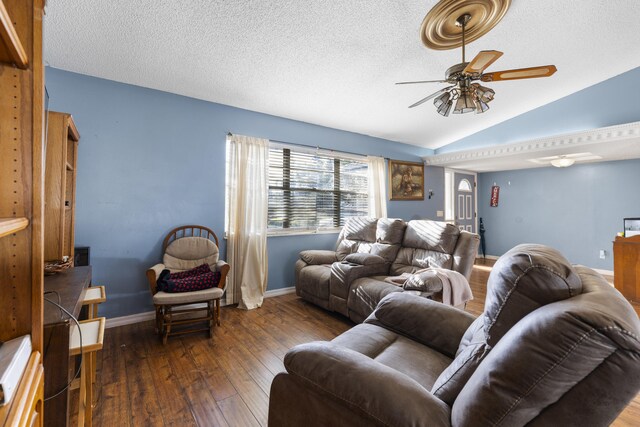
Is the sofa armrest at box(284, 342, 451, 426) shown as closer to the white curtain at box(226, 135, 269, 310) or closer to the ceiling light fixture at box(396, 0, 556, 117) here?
the ceiling light fixture at box(396, 0, 556, 117)

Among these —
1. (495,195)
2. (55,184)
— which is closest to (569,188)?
(495,195)

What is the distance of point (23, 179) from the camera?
75 cm

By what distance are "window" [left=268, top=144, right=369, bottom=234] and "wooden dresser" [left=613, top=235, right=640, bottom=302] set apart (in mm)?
3518

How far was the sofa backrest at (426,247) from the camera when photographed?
3000mm

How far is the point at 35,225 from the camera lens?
2.50 feet

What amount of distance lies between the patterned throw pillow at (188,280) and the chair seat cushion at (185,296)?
5 centimetres

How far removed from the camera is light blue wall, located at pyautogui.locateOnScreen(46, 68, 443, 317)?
2707 millimetres

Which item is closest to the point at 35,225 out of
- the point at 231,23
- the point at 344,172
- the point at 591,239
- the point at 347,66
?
the point at 231,23

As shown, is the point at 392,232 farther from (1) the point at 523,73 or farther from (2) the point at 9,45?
(2) the point at 9,45

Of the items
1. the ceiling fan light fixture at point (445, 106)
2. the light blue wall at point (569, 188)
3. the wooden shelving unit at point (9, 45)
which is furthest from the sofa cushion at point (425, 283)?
the light blue wall at point (569, 188)

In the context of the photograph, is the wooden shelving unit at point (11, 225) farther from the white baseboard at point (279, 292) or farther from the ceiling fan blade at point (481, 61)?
the white baseboard at point (279, 292)

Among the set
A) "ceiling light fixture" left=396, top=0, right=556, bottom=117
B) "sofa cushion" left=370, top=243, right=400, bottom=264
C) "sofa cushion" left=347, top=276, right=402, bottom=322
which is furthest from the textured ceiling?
"sofa cushion" left=347, top=276, right=402, bottom=322

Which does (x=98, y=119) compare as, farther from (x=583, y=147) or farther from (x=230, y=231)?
(x=583, y=147)

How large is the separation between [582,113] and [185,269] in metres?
5.83
